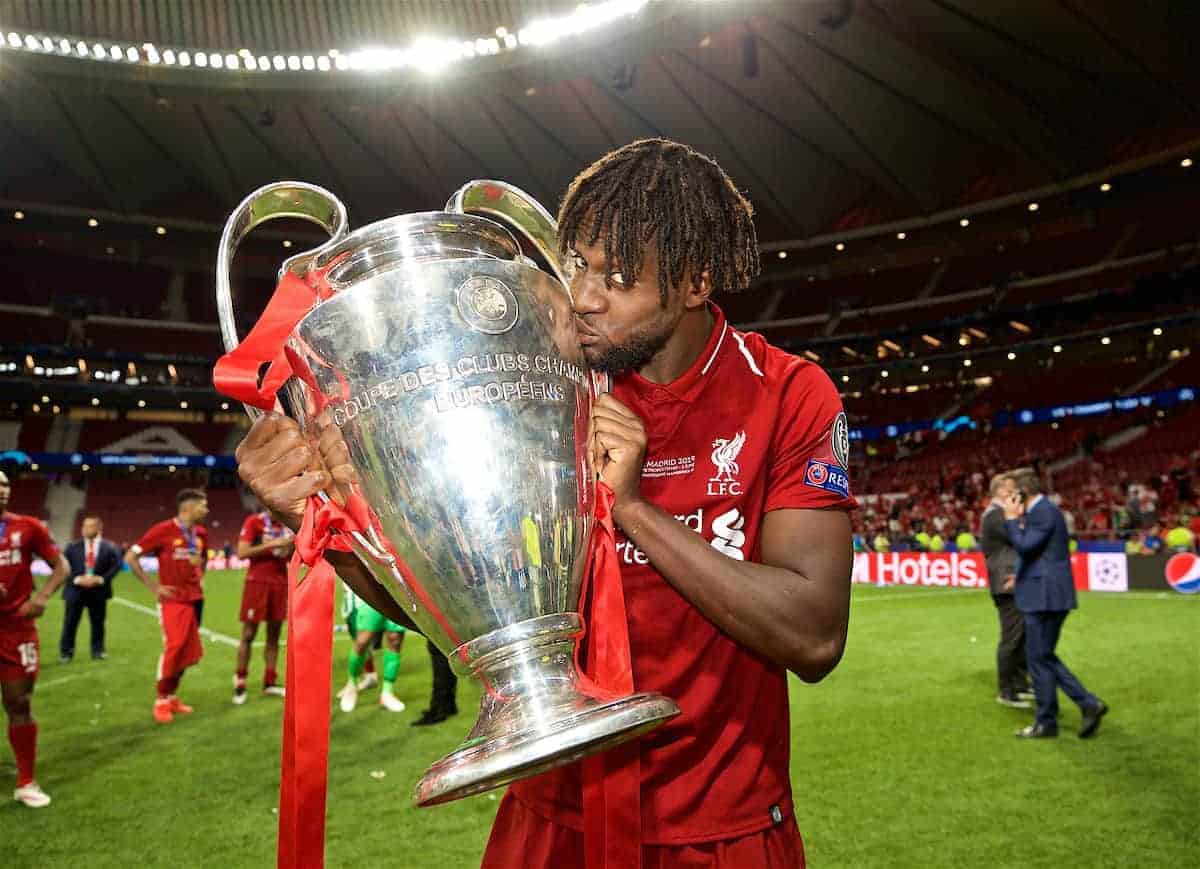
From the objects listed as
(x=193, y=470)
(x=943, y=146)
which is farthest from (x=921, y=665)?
(x=193, y=470)

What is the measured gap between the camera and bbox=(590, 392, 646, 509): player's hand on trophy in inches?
47.6

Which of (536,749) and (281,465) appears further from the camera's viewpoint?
(281,465)

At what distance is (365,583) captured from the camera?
139cm

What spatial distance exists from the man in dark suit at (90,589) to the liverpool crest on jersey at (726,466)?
11.5 m

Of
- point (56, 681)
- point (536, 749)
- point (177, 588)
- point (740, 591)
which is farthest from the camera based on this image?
point (56, 681)

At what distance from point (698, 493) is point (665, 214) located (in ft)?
1.37

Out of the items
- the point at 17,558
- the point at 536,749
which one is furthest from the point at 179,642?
the point at 536,749

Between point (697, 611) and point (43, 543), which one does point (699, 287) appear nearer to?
point (697, 611)

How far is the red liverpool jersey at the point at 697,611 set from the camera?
1357 millimetres

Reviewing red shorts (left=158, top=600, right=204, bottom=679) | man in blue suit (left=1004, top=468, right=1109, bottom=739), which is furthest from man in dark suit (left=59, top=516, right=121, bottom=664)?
man in blue suit (left=1004, top=468, right=1109, bottom=739)

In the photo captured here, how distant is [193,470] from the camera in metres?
38.6

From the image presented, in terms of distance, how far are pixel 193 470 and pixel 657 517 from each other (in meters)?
41.1

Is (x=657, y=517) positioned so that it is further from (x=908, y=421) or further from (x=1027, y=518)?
(x=908, y=421)

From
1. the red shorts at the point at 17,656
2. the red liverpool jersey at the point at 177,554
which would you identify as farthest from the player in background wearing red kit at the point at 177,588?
the red shorts at the point at 17,656
